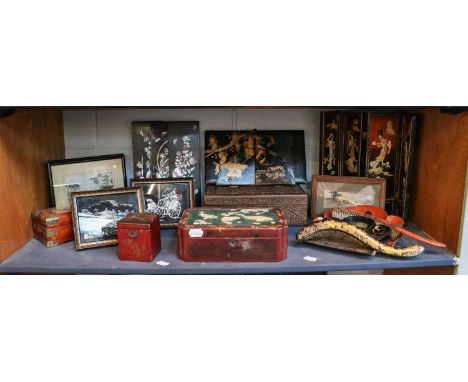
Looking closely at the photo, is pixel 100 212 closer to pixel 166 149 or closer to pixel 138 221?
pixel 138 221

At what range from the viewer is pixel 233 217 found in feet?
5.48

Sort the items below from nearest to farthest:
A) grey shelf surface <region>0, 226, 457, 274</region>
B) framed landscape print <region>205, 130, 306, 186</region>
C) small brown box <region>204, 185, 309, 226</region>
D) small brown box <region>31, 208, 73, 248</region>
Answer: grey shelf surface <region>0, 226, 457, 274</region>, small brown box <region>31, 208, 73, 248</region>, small brown box <region>204, 185, 309, 226</region>, framed landscape print <region>205, 130, 306, 186</region>

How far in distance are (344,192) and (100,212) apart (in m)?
1.04

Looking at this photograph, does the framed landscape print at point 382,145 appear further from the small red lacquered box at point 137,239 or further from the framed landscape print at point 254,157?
the small red lacquered box at point 137,239

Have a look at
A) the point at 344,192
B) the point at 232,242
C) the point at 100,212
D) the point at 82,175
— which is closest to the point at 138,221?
the point at 100,212

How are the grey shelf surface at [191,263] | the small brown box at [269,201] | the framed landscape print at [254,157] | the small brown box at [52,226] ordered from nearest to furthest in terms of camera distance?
the grey shelf surface at [191,263] < the small brown box at [52,226] < the small brown box at [269,201] < the framed landscape print at [254,157]

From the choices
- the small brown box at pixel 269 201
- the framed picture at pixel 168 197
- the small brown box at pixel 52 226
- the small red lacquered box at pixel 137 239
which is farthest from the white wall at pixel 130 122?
the small red lacquered box at pixel 137 239

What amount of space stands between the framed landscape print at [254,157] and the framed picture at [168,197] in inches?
5.4

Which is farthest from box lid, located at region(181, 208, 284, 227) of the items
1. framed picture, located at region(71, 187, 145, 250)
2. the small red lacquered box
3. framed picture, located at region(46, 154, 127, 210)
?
framed picture, located at region(46, 154, 127, 210)

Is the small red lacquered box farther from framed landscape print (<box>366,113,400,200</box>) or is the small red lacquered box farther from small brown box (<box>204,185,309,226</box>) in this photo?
framed landscape print (<box>366,113,400,200</box>)

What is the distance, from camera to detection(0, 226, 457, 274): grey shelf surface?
1.52m

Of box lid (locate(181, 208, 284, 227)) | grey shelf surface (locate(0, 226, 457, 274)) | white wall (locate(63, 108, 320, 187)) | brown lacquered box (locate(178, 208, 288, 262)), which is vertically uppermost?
white wall (locate(63, 108, 320, 187))

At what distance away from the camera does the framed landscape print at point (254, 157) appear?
6.62ft

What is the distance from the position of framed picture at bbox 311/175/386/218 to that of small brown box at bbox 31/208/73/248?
1.04 m
